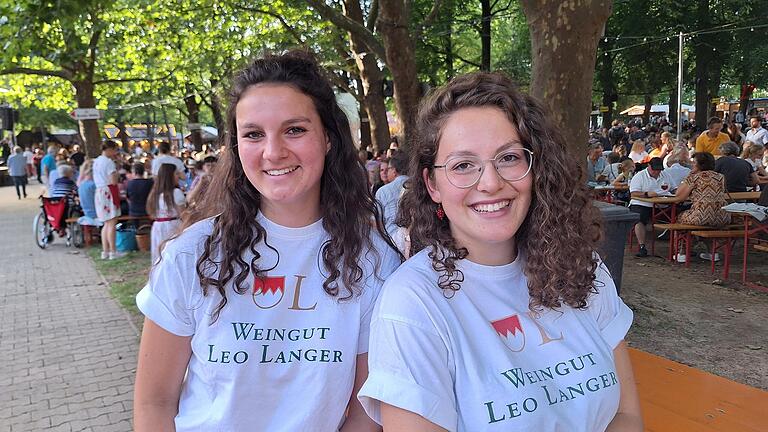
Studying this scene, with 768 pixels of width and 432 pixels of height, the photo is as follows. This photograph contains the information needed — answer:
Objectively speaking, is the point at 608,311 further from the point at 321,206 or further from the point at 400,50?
the point at 400,50

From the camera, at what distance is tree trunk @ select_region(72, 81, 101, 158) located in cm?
1622

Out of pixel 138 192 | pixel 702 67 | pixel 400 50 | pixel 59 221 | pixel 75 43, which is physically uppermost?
pixel 702 67

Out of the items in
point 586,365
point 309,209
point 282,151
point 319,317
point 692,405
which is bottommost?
point 692,405

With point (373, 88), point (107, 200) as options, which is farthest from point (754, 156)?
point (107, 200)

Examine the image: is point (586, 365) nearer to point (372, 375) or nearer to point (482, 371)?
point (482, 371)

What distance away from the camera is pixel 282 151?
1.70 m

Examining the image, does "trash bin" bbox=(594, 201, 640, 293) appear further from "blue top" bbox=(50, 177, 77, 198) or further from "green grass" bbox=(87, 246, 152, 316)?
"blue top" bbox=(50, 177, 77, 198)

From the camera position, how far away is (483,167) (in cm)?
159

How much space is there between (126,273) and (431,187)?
806 cm

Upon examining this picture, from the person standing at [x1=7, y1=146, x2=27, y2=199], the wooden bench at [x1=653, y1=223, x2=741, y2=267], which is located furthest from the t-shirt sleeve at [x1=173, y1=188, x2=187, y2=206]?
the person standing at [x1=7, y1=146, x2=27, y2=199]

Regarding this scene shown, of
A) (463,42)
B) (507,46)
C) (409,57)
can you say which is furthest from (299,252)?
(507,46)

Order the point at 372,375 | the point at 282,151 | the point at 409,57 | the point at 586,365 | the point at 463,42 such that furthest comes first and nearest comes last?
the point at 463,42 → the point at 409,57 → the point at 282,151 → the point at 586,365 → the point at 372,375

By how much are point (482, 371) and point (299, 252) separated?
65 centimetres

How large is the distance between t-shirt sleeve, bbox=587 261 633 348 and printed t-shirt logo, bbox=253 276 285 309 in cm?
91
